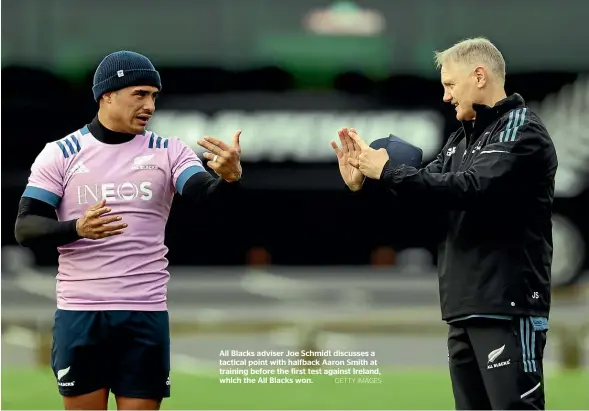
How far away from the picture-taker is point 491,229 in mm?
4934

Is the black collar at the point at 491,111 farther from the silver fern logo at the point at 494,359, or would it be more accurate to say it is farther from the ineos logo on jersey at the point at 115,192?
the ineos logo on jersey at the point at 115,192

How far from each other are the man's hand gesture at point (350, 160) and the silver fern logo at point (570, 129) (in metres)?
7.76


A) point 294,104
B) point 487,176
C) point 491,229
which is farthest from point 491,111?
point 294,104

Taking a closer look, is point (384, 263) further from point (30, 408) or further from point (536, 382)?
point (536, 382)

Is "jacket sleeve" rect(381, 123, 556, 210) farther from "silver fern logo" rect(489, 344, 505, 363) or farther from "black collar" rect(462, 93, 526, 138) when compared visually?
"silver fern logo" rect(489, 344, 505, 363)

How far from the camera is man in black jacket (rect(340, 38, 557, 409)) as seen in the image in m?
4.85

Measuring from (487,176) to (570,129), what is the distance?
843cm

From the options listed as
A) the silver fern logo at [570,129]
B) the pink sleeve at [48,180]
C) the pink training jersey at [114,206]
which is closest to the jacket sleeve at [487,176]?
the pink training jersey at [114,206]

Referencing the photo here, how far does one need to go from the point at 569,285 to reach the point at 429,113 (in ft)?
7.76

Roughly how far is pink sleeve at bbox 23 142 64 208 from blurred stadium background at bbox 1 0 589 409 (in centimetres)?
710

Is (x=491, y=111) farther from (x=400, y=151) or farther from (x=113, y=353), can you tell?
(x=113, y=353)

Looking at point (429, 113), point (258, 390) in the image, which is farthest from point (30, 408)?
point (429, 113)

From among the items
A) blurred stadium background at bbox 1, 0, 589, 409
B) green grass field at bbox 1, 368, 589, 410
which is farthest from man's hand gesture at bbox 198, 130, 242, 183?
blurred stadium background at bbox 1, 0, 589, 409

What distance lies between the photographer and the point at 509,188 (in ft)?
16.0
